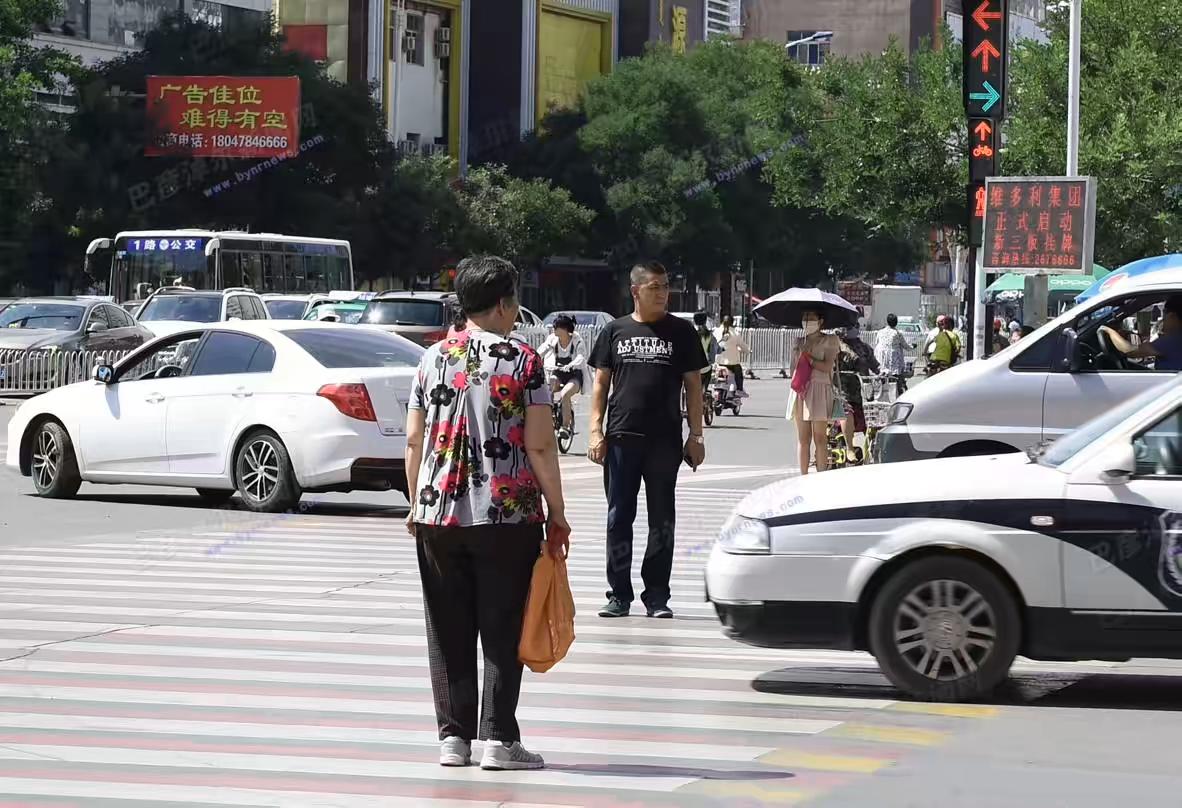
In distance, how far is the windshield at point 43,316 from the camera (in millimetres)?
36688

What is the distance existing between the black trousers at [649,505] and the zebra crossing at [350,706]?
0.22 m

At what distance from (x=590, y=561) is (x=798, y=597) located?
565 cm

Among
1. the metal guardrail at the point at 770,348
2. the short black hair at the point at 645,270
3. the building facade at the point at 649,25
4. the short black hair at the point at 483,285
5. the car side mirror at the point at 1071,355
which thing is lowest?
the metal guardrail at the point at 770,348

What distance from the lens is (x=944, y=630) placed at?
886cm

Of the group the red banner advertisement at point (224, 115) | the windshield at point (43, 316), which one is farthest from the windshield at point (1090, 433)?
the red banner advertisement at point (224, 115)

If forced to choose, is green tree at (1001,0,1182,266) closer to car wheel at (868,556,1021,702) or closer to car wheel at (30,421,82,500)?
car wheel at (30,421,82,500)

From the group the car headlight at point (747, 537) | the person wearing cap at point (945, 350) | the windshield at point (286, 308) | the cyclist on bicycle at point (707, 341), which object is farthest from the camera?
the windshield at point (286, 308)

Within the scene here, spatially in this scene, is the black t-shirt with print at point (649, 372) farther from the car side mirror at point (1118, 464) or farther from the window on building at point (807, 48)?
the window on building at point (807, 48)

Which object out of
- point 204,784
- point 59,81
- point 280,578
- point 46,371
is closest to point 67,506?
point 280,578

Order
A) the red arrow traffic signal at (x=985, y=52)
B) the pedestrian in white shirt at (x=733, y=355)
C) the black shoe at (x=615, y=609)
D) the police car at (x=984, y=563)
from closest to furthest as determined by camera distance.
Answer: the police car at (x=984, y=563) < the black shoe at (x=615, y=609) < the red arrow traffic signal at (x=985, y=52) < the pedestrian in white shirt at (x=733, y=355)

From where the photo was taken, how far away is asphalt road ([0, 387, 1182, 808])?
23.5 ft

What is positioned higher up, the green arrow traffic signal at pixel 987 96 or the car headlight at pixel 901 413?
the green arrow traffic signal at pixel 987 96

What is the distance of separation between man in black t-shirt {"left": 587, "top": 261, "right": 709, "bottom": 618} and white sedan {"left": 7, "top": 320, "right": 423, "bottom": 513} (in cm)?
554

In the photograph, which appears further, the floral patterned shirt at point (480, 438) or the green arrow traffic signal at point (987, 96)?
the green arrow traffic signal at point (987, 96)
